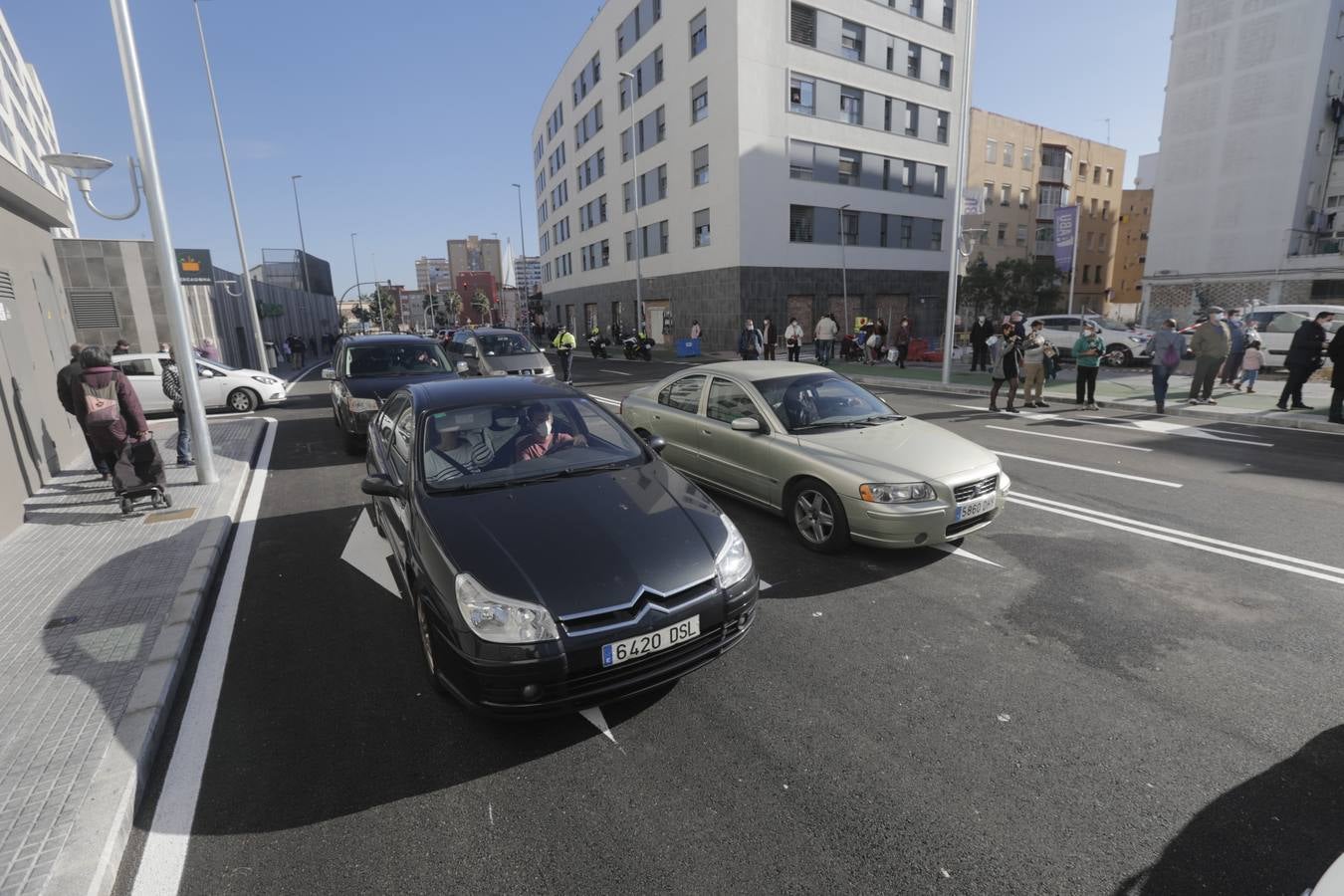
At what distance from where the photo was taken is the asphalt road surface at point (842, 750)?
→ 2467 millimetres

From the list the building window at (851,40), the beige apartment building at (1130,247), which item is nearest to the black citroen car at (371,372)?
the building window at (851,40)

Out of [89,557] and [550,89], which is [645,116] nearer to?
[550,89]

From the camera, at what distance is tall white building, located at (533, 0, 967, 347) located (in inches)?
1150

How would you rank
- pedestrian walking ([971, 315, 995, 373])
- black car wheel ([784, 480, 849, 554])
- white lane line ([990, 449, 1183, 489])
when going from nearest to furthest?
black car wheel ([784, 480, 849, 554]) < white lane line ([990, 449, 1183, 489]) < pedestrian walking ([971, 315, 995, 373])

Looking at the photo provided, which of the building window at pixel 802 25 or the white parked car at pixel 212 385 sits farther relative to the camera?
the building window at pixel 802 25

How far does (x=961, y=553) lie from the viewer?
5.54 metres

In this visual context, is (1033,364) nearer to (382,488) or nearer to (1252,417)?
(1252,417)

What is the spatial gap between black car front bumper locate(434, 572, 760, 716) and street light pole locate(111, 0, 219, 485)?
6.49m

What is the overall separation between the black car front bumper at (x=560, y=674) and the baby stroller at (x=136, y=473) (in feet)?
18.3

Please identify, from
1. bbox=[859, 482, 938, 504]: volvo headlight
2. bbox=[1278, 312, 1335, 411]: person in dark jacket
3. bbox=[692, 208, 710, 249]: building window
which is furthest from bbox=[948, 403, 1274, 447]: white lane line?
bbox=[692, 208, 710, 249]: building window

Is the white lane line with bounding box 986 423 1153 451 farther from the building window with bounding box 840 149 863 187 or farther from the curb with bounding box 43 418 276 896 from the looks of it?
the building window with bounding box 840 149 863 187

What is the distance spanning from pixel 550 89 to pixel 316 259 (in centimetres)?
2655

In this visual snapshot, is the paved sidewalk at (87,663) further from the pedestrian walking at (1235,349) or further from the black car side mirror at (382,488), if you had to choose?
the pedestrian walking at (1235,349)

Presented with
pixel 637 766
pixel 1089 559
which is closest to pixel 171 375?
pixel 637 766
